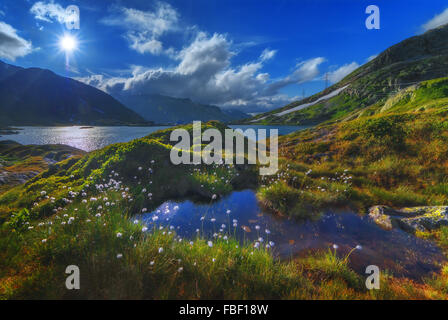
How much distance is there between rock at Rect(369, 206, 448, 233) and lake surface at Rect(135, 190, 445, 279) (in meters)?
0.36

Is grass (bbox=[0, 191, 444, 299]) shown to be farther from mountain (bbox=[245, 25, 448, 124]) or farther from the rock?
mountain (bbox=[245, 25, 448, 124])

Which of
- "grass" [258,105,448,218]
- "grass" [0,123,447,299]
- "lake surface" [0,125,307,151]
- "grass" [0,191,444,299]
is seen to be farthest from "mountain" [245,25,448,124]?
"grass" [0,191,444,299]

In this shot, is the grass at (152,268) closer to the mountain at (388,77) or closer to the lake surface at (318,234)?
the lake surface at (318,234)

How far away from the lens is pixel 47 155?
108ft

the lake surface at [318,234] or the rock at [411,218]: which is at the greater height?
→ the rock at [411,218]

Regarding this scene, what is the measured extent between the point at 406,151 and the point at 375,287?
1157cm

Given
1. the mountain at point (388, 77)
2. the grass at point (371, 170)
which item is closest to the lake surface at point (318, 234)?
the grass at point (371, 170)

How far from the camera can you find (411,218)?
6.02 m

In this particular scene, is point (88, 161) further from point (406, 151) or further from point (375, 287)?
point (406, 151)

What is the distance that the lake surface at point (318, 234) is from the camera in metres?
4.51

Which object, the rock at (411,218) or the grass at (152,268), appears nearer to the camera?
the grass at (152,268)

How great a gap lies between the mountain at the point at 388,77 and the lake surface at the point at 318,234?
4581 inches

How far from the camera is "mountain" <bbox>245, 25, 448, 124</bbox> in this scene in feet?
401
